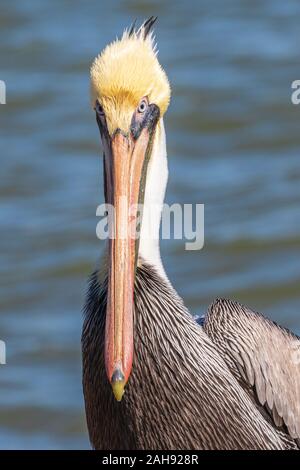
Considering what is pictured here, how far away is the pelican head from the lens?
15.5 feet

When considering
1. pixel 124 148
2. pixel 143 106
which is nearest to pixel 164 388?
pixel 124 148

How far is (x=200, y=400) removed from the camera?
5.11 meters

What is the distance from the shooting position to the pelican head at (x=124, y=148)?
187 inches

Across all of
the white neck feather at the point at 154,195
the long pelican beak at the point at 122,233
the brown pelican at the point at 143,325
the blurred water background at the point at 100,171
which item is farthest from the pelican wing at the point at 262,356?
the blurred water background at the point at 100,171

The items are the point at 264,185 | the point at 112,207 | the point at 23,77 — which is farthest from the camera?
the point at 23,77

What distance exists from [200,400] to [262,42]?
23.9 ft

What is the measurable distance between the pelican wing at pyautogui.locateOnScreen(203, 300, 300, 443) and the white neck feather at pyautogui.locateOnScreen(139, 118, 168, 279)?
780 mm

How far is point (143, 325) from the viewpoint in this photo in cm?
510

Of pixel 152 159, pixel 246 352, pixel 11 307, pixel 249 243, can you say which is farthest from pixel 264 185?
pixel 152 159

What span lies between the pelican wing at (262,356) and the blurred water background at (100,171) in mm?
2059

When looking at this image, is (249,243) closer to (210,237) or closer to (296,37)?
(210,237)

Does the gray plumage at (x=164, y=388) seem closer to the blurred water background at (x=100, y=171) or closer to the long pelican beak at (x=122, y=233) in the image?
the long pelican beak at (x=122, y=233)

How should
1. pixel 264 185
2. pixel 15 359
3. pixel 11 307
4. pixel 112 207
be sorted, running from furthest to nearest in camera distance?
pixel 264 185 → pixel 11 307 → pixel 15 359 → pixel 112 207

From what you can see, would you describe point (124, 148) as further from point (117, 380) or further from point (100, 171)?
point (100, 171)
